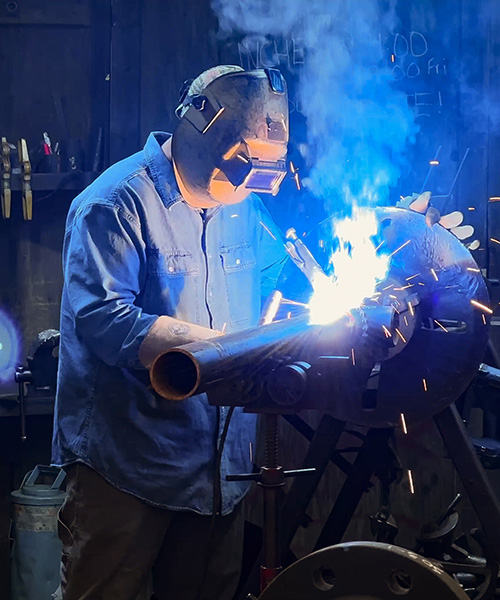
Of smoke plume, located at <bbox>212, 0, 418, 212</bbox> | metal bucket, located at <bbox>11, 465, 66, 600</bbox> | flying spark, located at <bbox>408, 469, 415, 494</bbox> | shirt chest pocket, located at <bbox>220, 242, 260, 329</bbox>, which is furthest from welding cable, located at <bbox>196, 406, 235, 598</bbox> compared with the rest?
smoke plume, located at <bbox>212, 0, 418, 212</bbox>

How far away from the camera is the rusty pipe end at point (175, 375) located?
1.59 m

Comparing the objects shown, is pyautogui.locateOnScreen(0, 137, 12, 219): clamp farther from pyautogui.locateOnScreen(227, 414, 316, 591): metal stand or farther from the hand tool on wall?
pyautogui.locateOnScreen(227, 414, 316, 591): metal stand

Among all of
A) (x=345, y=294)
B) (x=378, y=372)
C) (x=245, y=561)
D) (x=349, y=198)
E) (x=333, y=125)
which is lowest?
(x=245, y=561)

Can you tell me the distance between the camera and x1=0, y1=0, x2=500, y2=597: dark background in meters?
3.29

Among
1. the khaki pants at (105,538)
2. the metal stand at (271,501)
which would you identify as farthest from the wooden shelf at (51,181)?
the metal stand at (271,501)

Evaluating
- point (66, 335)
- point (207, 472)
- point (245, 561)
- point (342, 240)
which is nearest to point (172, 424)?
point (207, 472)

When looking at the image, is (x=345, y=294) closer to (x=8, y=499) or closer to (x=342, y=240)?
(x=342, y=240)

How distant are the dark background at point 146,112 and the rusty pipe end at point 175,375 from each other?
179cm

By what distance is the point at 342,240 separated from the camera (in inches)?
96.3

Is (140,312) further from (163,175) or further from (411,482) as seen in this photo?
(411,482)

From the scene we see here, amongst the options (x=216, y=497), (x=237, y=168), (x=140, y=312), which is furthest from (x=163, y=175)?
(x=216, y=497)

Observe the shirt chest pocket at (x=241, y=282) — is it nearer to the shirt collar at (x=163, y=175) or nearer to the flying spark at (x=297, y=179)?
the shirt collar at (x=163, y=175)

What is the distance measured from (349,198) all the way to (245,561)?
54.0 inches

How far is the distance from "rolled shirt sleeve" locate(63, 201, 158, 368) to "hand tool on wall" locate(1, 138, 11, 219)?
51.0 inches
